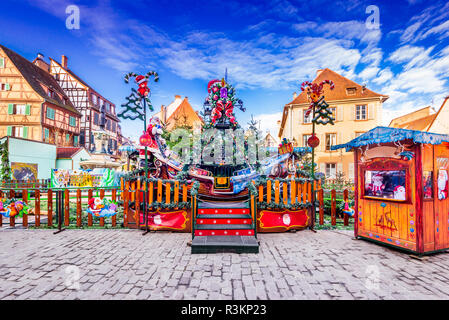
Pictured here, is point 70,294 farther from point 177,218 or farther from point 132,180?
point 132,180

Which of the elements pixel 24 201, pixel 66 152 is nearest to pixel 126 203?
pixel 24 201

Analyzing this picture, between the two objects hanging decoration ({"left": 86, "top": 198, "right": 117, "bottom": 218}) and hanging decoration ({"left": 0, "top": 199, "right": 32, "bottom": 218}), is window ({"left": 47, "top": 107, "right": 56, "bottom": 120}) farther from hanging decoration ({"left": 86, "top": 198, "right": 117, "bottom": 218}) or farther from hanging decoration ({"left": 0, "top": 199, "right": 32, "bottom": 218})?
hanging decoration ({"left": 86, "top": 198, "right": 117, "bottom": 218})

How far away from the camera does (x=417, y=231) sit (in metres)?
4.80

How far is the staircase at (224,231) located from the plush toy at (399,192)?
3.50 meters

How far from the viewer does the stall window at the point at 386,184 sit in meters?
5.11

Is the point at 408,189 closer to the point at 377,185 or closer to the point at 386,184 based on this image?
the point at 386,184

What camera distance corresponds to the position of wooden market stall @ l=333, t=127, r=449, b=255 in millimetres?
4793

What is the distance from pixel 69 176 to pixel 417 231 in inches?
820

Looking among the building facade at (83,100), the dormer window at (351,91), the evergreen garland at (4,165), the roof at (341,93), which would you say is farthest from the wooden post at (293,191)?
the building facade at (83,100)

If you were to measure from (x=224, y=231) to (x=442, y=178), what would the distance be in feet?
17.8

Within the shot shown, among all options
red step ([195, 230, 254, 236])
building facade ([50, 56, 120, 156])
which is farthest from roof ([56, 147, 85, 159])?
red step ([195, 230, 254, 236])

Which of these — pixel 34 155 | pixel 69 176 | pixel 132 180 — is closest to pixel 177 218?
pixel 132 180

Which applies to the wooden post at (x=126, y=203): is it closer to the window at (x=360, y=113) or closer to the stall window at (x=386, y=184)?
the stall window at (x=386, y=184)

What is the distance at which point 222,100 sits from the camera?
9656 mm
